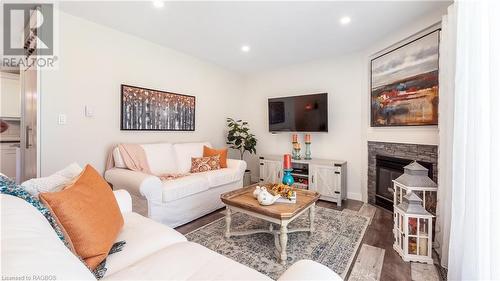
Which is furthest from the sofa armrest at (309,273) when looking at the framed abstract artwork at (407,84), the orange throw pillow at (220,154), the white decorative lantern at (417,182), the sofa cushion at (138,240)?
the orange throw pillow at (220,154)

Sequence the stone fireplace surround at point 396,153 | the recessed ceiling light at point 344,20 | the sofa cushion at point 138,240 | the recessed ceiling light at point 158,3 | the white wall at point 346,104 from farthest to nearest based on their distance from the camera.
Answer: the white wall at point 346,104 → the recessed ceiling light at point 344,20 → the stone fireplace surround at point 396,153 → the recessed ceiling light at point 158,3 → the sofa cushion at point 138,240

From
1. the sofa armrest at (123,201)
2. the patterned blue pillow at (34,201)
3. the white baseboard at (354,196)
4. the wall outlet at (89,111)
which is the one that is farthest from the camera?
the white baseboard at (354,196)

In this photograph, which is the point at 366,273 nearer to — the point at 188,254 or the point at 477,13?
the point at 188,254

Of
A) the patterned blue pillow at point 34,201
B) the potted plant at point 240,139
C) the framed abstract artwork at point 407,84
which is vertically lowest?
the patterned blue pillow at point 34,201

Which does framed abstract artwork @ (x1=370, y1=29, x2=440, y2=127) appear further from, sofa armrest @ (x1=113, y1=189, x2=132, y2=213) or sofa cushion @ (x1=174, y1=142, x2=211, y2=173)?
sofa armrest @ (x1=113, y1=189, x2=132, y2=213)

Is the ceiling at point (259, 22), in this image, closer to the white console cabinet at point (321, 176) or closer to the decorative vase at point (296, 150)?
the decorative vase at point (296, 150)

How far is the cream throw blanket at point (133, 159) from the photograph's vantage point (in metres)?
2.62

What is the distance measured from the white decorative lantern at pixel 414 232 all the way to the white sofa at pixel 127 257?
1.54m

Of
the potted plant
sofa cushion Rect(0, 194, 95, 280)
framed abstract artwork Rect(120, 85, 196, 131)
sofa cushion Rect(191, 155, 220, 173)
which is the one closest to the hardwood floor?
sofa cushion Rect(191, 155, 220, 173)

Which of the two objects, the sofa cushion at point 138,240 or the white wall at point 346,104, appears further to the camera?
the white wall at point 346,104

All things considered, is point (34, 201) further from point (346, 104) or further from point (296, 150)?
point (346, 104)

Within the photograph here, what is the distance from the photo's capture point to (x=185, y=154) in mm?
3305

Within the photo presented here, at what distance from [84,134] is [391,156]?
3.90 meters

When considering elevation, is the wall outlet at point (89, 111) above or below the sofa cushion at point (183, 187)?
above
